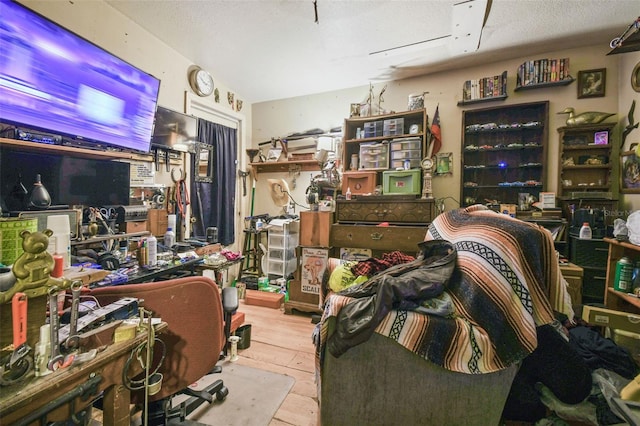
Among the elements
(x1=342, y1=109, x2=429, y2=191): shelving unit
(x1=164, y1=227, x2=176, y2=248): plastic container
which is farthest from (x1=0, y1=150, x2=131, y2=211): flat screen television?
(x1=342, y1=109, x2=429, y2=191): shelving unit

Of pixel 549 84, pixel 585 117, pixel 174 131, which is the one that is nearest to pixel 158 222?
pixel 174 131

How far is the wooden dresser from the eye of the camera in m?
2.44

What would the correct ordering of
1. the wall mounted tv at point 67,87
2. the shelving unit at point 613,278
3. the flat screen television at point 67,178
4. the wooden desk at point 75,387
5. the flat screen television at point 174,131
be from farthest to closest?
the flat screen television at point 174,131, the shelving unit at point 613,278, the flat screen television at point 67,178, the wall mounted tv at point 67,87, the wooden desk at point 75,387

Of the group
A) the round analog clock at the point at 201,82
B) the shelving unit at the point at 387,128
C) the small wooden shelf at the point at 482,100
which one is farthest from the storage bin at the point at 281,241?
the small wooden shelf at the point at 482,100

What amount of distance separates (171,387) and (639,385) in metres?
1.70

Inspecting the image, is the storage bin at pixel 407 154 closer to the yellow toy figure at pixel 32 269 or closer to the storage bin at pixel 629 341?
the storage bin at pixel 629 341

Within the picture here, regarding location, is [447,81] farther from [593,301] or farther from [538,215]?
[593,301]

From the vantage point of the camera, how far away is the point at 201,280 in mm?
→ 1062

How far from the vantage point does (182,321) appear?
1.03 metres

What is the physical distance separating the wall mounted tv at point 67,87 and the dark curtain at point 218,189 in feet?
3.38

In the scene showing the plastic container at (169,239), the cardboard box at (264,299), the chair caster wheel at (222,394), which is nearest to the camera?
the chair caster wheel at (222,394)

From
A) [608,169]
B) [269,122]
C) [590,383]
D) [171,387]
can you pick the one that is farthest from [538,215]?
[269,122]

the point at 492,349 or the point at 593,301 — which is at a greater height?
the point at 492,349

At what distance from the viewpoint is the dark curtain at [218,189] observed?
3014 millimetres
